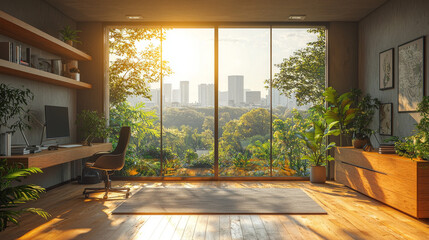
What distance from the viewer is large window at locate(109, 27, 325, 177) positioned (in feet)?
21.2

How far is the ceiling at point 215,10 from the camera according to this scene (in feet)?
17.5

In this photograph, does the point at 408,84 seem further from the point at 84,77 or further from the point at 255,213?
the point at 84,77

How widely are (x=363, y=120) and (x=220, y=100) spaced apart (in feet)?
8.00

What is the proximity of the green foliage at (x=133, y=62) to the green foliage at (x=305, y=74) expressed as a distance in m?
2.12

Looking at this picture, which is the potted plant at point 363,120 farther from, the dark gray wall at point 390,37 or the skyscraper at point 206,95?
the skyscraper at point 206,95

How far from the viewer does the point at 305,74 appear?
6.59m

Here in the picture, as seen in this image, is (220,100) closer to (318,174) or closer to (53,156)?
(318,174)

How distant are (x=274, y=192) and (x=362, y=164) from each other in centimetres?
129

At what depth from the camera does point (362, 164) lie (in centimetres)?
496

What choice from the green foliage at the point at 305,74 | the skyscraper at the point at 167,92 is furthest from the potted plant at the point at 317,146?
the skyscraper at the point at 167,92

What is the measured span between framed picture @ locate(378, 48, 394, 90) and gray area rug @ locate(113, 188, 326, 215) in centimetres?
204

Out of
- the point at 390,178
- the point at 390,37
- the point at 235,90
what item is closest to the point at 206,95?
the point at 235,90

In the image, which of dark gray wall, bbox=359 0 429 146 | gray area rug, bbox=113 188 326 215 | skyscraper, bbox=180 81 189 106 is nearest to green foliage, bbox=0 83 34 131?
gray area rug, bbox=113 188 326 215

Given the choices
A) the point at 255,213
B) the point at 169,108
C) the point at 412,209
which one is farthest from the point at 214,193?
the point at 412,209
